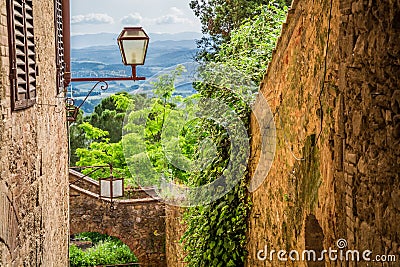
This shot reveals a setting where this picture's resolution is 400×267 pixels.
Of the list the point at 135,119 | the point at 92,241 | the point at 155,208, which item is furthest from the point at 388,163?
the point at 92,241

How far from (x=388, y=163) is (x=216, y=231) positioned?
343 cm

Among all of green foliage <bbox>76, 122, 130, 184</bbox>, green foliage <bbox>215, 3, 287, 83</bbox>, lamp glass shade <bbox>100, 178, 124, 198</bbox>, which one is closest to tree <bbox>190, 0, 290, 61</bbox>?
lamp glass shade <bbox>100, 178, 124, 198</bbox>

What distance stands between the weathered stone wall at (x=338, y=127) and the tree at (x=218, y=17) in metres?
7.16

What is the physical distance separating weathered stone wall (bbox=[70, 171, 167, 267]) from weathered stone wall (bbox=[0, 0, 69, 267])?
4.83 meters

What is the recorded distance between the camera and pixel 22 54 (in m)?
3.59

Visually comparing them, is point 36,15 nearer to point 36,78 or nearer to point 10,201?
point 36,78

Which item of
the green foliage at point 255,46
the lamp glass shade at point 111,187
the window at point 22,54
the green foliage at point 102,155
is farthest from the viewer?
the green foliage at point 102,155

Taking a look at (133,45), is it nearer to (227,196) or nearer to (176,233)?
(227,196)

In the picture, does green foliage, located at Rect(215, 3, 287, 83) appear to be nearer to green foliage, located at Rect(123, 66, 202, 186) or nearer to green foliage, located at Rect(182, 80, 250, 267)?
green foliage, located at Rect(182, 80, 250, 267)

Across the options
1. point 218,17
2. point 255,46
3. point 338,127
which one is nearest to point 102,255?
point 218,17

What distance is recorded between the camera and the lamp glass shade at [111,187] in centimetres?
946

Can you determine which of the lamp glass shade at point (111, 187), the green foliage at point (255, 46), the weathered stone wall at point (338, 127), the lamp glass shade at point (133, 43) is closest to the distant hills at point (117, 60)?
the lamp glass shade at point (133, 43)

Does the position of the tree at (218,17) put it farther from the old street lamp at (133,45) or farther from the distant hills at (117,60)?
the old street lamp at (133,45)

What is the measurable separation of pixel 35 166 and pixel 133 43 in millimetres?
1721
